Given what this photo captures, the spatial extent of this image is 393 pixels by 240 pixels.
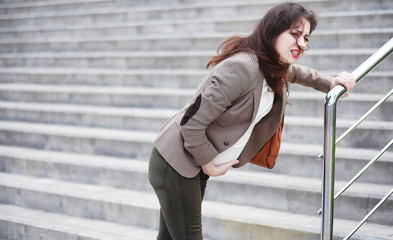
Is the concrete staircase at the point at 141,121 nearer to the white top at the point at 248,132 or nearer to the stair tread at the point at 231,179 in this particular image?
the stair tread at the point at 231,179

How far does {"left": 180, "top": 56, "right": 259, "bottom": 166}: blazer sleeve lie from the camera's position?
2117 millimetres

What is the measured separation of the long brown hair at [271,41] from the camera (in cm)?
214

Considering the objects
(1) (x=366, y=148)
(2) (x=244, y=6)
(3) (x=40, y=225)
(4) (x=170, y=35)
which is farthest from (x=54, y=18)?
(1) (x=366, y=148)

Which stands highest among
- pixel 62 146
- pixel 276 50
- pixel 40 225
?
pixel 276 50

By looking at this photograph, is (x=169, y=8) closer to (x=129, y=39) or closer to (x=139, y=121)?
(x=129, y=39)

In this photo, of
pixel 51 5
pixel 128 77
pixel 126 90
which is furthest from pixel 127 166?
pixel 51 5

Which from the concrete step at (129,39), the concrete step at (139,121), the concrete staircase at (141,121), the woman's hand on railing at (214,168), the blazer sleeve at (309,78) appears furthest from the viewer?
the concrete step at (129,39)

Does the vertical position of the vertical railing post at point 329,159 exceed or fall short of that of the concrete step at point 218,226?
it exceeds it

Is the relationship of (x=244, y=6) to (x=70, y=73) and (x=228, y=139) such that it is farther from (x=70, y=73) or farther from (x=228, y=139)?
(x=228, y=139)

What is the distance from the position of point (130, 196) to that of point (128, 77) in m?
1.92

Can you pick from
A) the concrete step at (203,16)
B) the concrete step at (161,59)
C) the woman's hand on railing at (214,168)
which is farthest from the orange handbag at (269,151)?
the concrete step at (203,16)

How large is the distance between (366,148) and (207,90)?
219 cm

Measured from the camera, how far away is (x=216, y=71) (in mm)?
2143

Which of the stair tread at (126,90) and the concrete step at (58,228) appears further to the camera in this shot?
the stair tread at (126,90)
